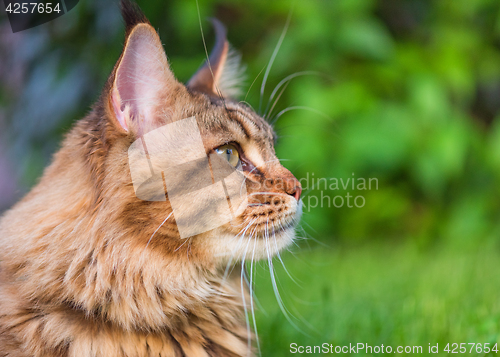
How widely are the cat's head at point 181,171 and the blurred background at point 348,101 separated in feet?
3.85

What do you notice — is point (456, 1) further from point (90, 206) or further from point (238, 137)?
point (90, 206)

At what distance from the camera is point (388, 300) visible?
214 cm

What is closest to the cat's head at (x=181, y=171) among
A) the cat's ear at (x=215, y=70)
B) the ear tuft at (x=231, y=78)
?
the cat's ear at (x=215, y=70)

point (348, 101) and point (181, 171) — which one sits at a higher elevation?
point (181, 171)

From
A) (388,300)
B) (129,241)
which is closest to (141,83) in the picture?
(129,241)

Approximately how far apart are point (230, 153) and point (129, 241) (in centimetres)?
40

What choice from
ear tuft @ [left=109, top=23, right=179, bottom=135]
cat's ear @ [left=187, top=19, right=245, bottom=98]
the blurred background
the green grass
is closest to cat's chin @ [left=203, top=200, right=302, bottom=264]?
the green grass

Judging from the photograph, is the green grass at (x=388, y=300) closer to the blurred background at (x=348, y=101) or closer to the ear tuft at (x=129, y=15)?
the blurred background at (x=348, y=101)

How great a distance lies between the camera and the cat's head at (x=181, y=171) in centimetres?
120

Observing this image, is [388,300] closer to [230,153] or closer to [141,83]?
[230,153]

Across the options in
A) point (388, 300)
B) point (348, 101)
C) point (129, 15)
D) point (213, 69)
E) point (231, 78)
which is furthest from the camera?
point (348, 101)

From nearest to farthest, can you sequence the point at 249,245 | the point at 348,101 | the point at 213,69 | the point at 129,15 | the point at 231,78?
the point at 129,15, the point at 249,245, the point at 213,69, the point at 231,78, the point at 348,101

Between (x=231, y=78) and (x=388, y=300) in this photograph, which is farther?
(x=388, y=300)

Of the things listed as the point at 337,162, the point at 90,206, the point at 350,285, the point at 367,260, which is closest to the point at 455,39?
the point at 337,162
